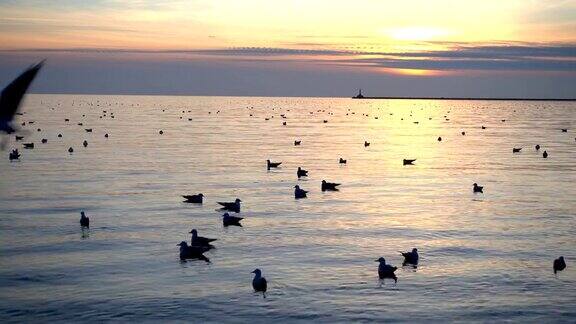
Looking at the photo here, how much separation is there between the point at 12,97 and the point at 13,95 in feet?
0.08

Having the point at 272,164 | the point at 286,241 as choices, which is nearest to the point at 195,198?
the point at 286,241

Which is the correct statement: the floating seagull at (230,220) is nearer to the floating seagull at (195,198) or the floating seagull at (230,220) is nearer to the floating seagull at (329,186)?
the floating seagull at (195,198)

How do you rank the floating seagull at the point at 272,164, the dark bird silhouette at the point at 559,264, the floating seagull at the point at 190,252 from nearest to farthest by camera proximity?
the dark bird silhouette at the point at 559,264, the floating seagull at the point at 190,252, the floating seagull at the point at 272,164

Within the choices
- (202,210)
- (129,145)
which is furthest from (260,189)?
(129,145)

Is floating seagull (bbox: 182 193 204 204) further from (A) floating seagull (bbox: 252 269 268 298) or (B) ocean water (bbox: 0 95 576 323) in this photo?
(A) floating seagull (bbox: 252 269 268 298)

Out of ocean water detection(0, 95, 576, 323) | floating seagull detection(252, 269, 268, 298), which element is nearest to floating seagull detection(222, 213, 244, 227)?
ocean water detection(0, 95, 576, 323)

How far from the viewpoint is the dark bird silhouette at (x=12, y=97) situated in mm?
6691

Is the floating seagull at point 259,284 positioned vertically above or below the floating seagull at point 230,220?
below

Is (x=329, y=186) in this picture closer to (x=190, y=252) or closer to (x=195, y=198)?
(x=195, y=198)

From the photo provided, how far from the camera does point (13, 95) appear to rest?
678 centimetres

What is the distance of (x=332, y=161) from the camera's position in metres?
58.4

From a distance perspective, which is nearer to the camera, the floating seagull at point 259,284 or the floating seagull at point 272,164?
the floating seagull at point 259,284

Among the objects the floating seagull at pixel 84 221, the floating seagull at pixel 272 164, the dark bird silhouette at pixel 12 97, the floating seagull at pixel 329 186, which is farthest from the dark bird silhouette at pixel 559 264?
the floating seagull at pixel 272 164

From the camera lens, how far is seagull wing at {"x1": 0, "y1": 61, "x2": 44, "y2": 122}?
670 centimetres
